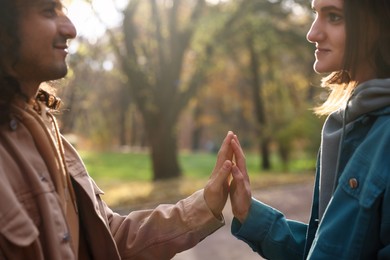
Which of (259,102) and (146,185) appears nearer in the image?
(146,185)

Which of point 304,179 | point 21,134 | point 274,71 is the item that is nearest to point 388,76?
point 21,134

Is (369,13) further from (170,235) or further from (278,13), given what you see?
(278,13)

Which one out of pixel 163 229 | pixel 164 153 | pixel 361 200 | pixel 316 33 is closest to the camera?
pixel 361 200

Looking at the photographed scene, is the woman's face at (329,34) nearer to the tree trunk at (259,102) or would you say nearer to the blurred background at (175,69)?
the blurred background at (175,69)

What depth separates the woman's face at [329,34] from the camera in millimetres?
2102

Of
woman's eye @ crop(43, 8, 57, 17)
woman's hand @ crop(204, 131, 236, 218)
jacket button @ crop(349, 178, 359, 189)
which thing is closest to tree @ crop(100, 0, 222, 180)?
woman's hand @ crop(204, 131, 236, 218)

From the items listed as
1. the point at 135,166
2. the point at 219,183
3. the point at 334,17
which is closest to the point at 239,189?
the point at 219,183

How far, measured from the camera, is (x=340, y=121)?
2096 millimetres

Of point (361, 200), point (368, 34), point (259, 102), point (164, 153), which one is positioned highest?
point (368, 34)

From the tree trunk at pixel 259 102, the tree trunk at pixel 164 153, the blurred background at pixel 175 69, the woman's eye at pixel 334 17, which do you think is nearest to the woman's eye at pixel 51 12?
the woman's eye at pixel 334 17

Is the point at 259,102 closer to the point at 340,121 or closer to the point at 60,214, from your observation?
the point at 340,121

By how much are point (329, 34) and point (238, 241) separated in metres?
6.33

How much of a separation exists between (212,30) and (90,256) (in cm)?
1370

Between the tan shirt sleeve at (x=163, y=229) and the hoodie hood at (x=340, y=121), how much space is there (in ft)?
1.89
